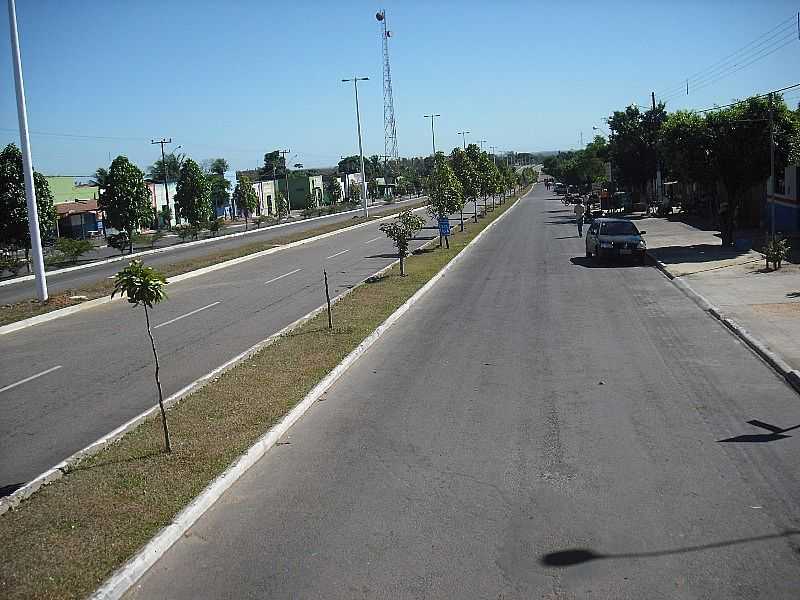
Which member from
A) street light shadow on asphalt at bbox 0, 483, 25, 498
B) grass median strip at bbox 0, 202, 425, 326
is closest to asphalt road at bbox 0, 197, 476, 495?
street light shadow on asphalt at bbox 0, 483, 25, 498

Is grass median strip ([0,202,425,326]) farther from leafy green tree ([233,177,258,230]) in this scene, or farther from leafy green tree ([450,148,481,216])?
leafy green tree ([233,177,258,230])

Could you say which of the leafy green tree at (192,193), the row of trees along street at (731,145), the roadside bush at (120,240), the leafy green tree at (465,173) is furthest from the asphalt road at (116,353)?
the leafy green tree at (192,193)

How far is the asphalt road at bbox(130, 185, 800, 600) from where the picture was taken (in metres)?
5.75

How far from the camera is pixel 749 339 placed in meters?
13.7

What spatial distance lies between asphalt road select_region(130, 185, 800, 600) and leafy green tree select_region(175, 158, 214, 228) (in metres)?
52.0

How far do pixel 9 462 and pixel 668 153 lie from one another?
1049 inches

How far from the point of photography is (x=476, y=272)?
89.4 feet

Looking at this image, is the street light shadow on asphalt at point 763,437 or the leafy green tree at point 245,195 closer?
the street light shadow on asphalt at point 763,437

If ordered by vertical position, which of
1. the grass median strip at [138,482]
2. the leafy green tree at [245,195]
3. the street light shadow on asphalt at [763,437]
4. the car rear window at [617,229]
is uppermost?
the leafy green tree at [245,195]

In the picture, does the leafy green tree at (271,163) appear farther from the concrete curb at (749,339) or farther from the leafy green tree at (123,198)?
the concrete curb at (749,339)

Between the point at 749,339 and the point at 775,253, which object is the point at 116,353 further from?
the point at 775,253

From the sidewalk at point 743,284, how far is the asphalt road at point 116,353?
31.3ft

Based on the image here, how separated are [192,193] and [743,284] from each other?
166 feet

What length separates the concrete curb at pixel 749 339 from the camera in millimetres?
11109
